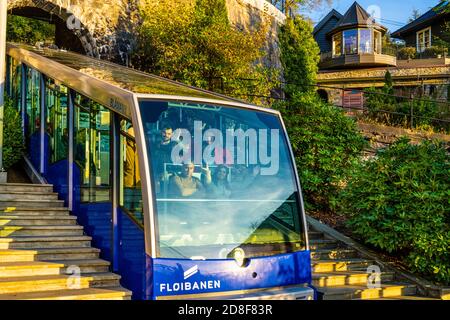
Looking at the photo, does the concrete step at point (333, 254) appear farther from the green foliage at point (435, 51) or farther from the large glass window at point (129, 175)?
the green foliage at point (435, 51)

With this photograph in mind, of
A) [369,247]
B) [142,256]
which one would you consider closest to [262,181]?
[142,256]

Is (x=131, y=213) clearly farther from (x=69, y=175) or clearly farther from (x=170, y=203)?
(x=69, y=175)

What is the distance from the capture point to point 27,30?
27141 millimetres

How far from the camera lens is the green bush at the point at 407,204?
932 centimetres

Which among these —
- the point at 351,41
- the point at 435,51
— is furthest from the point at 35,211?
the point at 435,51

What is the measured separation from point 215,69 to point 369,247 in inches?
301

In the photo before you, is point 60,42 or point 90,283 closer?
point 90,283

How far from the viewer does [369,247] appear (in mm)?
10680

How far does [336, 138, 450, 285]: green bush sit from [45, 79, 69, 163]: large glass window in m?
4.87

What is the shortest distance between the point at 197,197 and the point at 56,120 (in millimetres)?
4789

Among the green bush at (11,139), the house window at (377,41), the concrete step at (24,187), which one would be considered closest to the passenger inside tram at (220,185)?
the concrete step at (24,187)

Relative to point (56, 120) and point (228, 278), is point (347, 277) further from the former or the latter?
point (56, 120)

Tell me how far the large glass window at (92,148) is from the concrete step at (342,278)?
3548mm

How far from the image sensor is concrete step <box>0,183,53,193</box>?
10.3 m
